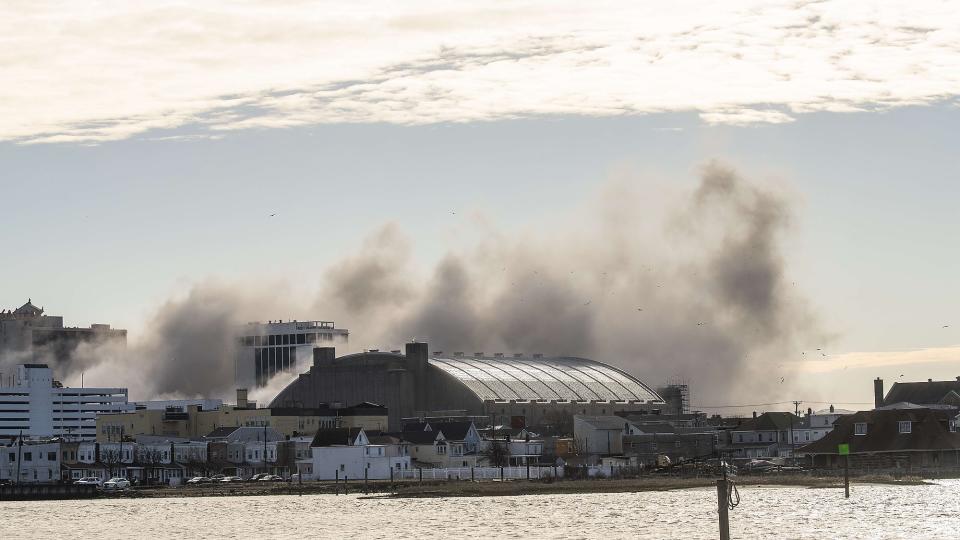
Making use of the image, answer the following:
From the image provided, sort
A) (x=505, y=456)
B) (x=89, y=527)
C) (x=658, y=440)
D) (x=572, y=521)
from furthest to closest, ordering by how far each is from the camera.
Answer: (x=658, y=440) → (x=505, y=456) → (x=89, y=527) → (x=572, y=521)

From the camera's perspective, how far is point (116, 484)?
17450 cm

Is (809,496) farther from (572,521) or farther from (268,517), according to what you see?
(268,517)

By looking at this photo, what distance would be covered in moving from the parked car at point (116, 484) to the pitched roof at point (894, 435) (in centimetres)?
6589

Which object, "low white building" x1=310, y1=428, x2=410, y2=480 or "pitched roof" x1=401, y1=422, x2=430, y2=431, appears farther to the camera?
"pitched roof" x1=401, y1=422, x2=430, y2=431

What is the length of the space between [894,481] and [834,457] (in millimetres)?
19275

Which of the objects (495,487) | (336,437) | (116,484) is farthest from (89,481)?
(495,487)

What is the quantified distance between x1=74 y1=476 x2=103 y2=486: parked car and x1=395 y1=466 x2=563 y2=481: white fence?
30.0 m

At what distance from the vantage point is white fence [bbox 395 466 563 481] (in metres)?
169

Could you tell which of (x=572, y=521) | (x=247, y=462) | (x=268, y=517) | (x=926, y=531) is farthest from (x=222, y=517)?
(x=247, y=462)

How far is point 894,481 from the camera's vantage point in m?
142

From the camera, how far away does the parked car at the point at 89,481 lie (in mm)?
168962

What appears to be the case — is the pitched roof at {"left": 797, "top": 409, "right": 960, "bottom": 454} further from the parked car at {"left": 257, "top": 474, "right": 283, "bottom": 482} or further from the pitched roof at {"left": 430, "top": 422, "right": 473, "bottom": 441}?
the parked car at {"left": 257, "top": 474, "right": 283, "bottom": 482}

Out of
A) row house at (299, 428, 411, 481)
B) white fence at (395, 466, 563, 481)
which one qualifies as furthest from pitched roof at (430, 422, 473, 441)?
white fence at (395, 466, 563, 481)

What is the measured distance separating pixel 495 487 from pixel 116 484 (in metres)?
45.0
